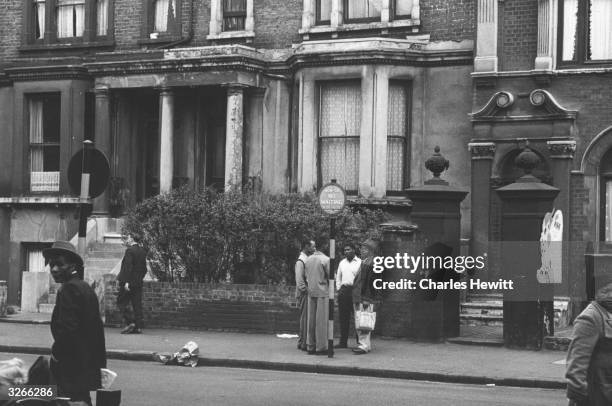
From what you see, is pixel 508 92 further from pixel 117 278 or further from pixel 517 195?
pixel 117 278

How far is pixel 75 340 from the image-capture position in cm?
881

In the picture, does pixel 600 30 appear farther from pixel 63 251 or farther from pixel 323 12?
pixel 63 251

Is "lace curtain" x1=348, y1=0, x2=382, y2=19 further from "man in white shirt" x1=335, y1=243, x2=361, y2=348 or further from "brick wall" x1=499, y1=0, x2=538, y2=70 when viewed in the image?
"man in white shirt" x1=335, y1=243, x2=361, y2=348

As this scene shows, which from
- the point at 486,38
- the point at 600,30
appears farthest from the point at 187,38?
the point at 600,30

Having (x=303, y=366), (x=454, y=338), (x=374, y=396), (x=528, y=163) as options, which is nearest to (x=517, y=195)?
(x=528, y=163)

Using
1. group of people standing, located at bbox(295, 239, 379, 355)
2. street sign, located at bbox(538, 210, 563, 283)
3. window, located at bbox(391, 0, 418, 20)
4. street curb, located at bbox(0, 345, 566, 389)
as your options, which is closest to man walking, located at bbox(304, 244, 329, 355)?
group of people standing, located at bbox(295, 239, 379, 355)

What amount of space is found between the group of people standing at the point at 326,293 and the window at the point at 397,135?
5.73 meters

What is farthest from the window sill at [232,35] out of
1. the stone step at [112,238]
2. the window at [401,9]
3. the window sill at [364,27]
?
the stone step at [112,238]

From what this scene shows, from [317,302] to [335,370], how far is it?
78.5 inches

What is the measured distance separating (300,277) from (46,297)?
837cm

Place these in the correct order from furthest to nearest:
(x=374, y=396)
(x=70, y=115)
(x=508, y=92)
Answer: (x=70, y=115) → (x=508, y=92) → (x=374, y=396)

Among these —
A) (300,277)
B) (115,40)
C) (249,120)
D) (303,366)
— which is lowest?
(303,366)

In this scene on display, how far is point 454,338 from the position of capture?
66.1 feet

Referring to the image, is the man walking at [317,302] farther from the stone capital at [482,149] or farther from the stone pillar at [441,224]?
the stone capital at [482,149]
